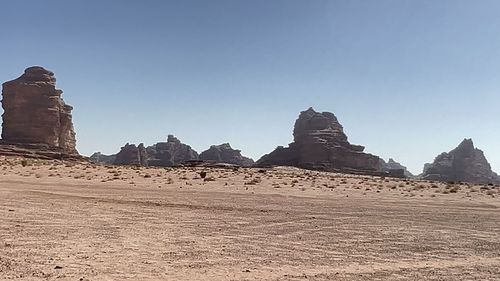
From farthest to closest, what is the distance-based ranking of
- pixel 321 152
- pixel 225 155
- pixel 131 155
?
pixel 225 155, pixel 131 155, pixel 321 152

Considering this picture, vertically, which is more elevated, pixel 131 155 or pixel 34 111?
pixel 34 111

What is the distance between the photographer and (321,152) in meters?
119

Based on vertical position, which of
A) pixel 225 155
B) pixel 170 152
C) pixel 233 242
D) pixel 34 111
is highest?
pixel 34 111

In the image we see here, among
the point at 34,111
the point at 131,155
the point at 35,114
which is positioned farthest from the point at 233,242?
the point at 131,155

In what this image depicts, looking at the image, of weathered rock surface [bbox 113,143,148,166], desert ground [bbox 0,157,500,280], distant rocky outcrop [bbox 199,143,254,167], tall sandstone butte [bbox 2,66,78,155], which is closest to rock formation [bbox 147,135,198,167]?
distant rocky outcrop [bbox 199,143,254,167]

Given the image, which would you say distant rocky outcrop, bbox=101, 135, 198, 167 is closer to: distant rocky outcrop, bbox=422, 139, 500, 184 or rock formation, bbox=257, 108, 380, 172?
rock formation, bbox=257, 108, 380, 172

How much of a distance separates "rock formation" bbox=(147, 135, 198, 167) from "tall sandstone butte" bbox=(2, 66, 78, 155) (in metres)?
53.8

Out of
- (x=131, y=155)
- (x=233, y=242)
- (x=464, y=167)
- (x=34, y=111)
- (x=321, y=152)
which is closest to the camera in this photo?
(x=233, y=242)

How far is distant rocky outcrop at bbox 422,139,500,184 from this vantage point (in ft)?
463

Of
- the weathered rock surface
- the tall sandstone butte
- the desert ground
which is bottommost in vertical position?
the desert ground

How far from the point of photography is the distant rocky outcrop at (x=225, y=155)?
156 metres

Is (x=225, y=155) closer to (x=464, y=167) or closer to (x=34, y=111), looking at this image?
(x=34, y=111)

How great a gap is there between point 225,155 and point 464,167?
79.6m

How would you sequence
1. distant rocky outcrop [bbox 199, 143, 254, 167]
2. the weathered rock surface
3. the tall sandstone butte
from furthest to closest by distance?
distant rocky outcrop [bbox 199, 143, 254, 167] < the weathered rock surface < the tall sandstone butte
